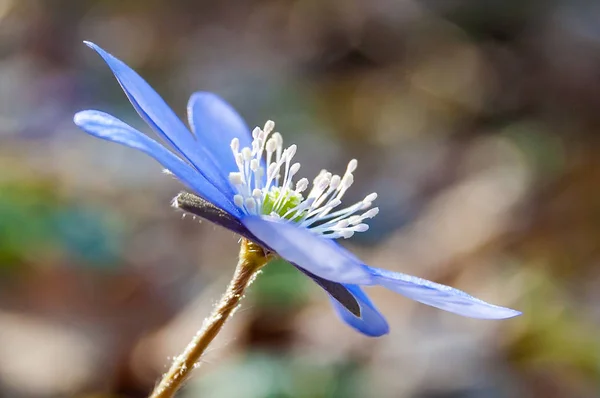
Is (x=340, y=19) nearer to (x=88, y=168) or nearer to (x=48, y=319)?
(x=88, y=168)

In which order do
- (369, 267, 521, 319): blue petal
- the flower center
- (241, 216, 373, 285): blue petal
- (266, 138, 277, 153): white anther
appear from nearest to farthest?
(241, 216, 373, 285): blue petal < (369, 267, 521, 319): blue petal < the flower center < (266, 138, 277, 153): white anther

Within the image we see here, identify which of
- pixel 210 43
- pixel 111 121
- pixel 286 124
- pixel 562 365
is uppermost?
pixel 210 43

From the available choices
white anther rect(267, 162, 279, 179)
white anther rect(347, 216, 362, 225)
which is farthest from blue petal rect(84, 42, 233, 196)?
white anther rect(347, 216, 362, 225)

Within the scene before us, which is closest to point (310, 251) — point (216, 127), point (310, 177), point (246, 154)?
point (246, 154)

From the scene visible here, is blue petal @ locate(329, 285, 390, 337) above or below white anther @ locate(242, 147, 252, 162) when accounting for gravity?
below

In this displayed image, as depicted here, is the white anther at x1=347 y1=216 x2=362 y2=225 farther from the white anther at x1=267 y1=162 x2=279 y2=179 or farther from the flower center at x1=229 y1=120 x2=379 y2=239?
the white anther at x1=267 y1=162 x2=279 y2=179

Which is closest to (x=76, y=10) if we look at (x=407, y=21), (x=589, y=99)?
(x=407, y=21)

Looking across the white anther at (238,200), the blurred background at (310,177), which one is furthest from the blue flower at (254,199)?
the blurred background at (310,177)

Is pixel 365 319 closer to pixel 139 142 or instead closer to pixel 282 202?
pixel 282 202
